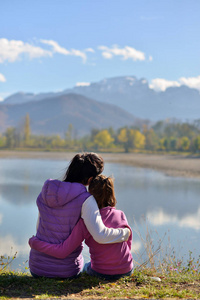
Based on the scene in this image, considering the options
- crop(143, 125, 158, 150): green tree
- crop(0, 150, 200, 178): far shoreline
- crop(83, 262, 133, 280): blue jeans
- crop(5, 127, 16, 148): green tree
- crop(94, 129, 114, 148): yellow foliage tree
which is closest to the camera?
crop(83, 262, 133, 280): blue jeans

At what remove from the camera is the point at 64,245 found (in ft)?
8.72

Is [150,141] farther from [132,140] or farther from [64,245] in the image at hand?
[64,245]

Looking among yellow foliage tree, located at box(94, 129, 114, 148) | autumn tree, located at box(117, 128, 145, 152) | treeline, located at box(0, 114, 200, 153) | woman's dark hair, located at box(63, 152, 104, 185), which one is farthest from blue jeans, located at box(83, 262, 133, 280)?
yellow foliage tree, located at box(94, 129, 114, 148)

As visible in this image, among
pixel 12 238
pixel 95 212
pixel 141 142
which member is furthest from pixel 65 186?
pixel 141 142

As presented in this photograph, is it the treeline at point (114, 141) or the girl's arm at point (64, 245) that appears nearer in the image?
the girl's arm at point (64, 245)

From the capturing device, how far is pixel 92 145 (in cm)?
8500

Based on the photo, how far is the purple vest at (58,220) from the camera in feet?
8.57

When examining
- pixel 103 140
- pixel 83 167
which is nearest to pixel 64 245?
pixel 83 167

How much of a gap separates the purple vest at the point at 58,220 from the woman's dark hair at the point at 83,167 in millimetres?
110

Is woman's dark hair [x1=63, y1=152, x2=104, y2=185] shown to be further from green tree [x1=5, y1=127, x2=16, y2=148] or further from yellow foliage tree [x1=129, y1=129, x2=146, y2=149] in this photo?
yellow foliage tree [x1=129, y1=129, x2=146, y2=149]

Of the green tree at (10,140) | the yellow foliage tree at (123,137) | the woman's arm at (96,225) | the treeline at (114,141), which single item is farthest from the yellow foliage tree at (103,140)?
the woman's arm at (96,225)

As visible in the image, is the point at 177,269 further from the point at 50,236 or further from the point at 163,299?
the point at 50,236

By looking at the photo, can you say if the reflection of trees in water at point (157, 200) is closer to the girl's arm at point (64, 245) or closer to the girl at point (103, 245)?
the girl at point (103, 245)

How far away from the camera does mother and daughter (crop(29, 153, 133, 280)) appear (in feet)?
8.63
